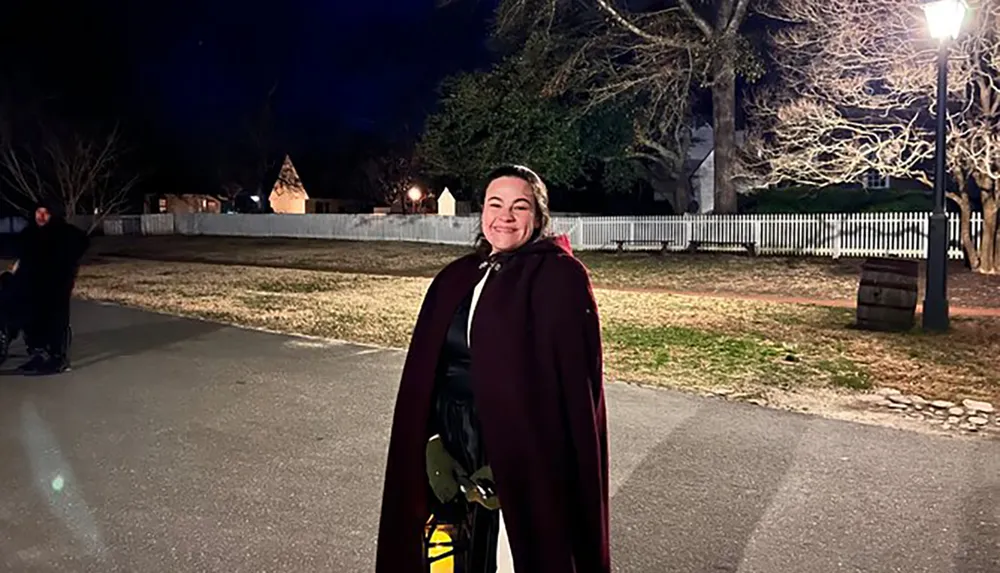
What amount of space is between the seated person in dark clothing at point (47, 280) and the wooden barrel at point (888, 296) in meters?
9.38

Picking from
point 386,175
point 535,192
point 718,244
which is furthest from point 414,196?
point 535,192

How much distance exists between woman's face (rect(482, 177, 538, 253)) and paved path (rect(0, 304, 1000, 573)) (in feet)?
6.79

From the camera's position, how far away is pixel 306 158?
210ft

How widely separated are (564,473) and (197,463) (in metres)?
3.87

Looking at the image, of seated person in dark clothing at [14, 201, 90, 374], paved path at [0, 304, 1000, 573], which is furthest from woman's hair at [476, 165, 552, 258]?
seated person in dark clothing at [14, 201, 90, 374]

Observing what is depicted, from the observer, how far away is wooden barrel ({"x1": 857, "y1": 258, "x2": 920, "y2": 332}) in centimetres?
1101

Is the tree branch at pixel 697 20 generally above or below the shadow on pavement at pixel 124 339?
above

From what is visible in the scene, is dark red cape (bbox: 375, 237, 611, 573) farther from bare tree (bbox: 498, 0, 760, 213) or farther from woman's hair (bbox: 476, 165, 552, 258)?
bare tree (bbox: 498, 0, 760, 213)

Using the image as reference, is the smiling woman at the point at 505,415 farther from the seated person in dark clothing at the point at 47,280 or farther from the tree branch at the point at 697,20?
the tree branch at the point at 697,20

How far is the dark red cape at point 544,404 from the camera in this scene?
2.56 meters

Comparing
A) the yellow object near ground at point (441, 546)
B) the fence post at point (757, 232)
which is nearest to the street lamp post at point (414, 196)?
the fence post at point (757, 232)

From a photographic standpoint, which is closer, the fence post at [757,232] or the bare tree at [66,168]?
the fence post at [757,232]

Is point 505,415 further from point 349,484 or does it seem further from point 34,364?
point 34,364

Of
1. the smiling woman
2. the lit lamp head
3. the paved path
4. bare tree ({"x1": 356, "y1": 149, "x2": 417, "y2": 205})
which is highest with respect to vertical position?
bare tree ({"x1": 356, "y1": 149, "x2": 417, "y2": 205})
